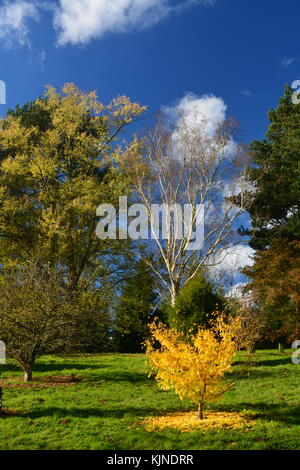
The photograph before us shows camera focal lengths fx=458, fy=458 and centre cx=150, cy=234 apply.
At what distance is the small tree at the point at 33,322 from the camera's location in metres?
15.4

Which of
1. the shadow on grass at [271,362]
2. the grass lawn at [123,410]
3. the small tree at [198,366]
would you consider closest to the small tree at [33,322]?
the grass lawn at [123,410]

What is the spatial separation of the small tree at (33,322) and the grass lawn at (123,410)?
3.37ft

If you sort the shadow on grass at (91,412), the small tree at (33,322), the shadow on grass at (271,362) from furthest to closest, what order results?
the shadow on grass at (271,362) → the small tree at (33,322) → the shadow on grass at (91,412)

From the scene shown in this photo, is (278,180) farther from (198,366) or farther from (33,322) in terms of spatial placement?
(198,366)

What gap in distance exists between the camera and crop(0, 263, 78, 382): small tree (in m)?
15.4

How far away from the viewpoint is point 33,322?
15.5 metres

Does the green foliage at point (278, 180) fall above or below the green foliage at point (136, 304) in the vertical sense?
above

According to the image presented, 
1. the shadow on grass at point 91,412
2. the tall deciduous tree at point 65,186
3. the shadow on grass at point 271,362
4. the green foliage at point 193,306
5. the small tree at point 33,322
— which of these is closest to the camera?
the shadow on grass at point 91,412

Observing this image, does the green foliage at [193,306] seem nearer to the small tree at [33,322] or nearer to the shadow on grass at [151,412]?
the small tree at [33,322]

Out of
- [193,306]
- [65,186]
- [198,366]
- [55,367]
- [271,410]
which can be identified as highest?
[65,186]

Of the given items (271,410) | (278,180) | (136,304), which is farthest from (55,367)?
(278,180)

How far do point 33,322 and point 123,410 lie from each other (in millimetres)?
5826

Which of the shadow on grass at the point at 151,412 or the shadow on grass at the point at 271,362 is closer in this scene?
the shadow on grass at the point at 151,412
